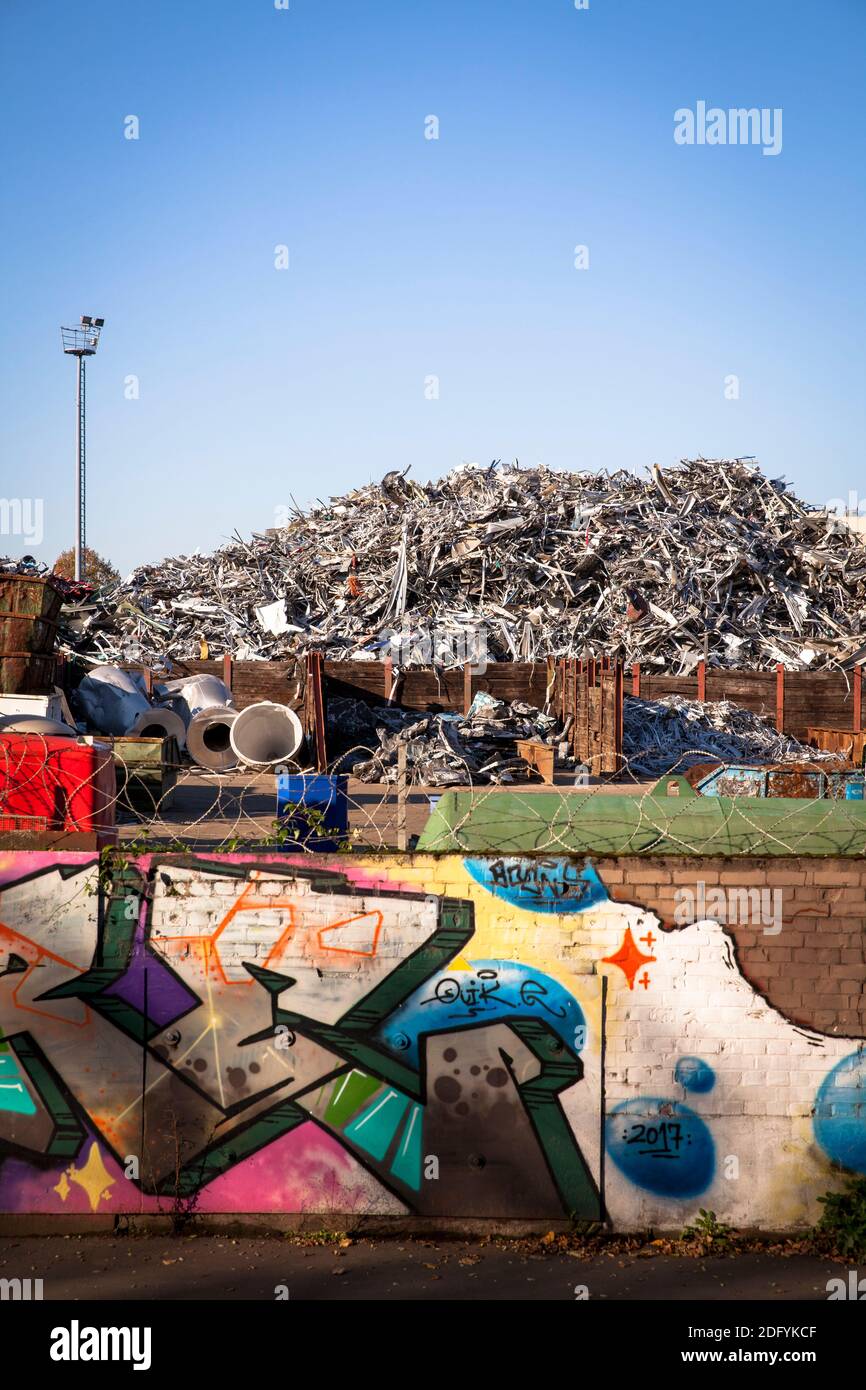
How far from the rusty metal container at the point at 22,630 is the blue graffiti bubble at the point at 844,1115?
1467cm

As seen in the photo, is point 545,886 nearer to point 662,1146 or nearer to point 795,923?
point 795,923

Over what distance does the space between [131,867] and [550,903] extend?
227cm

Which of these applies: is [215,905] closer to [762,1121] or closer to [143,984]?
[143,984]

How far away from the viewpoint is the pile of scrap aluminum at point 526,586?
2816cm

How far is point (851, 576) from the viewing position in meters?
32.9

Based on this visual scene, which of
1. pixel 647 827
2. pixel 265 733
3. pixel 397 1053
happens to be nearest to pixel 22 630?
pixel 265 733

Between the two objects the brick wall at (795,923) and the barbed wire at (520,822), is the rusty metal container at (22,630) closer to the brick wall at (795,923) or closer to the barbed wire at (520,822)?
the barbed wire at (520,822)

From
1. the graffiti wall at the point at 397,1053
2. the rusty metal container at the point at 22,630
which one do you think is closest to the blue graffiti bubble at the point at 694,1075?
the graffiti wall at the point at 397,1053

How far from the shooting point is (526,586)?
29812mm

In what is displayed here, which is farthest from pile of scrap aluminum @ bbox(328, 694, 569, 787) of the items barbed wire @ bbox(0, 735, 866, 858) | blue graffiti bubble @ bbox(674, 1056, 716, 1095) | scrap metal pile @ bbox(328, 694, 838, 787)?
blue graffiti bubble @ bbox(674, 1056, 716, 1095)

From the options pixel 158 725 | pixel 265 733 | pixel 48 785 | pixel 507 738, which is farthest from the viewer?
pixel 507 738

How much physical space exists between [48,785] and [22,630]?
11789mm
